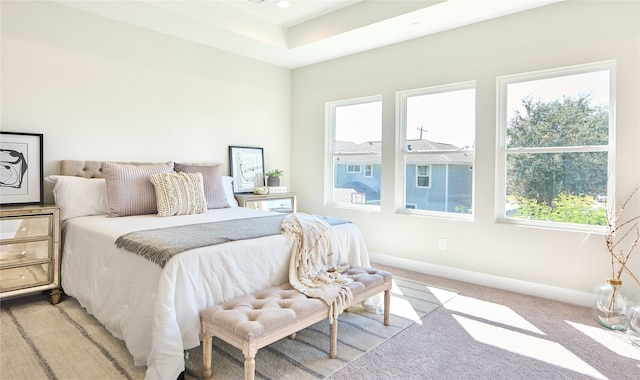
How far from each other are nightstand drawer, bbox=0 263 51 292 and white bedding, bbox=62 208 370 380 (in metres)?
0.16

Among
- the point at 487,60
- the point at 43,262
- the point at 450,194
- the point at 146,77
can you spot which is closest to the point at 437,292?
the point at 450,194

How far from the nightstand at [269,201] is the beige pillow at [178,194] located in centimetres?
90

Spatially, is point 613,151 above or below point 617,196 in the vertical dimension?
above

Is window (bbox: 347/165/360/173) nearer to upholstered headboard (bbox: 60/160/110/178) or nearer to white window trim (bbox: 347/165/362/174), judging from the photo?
white window trim (bbox: 347/165/362/174)

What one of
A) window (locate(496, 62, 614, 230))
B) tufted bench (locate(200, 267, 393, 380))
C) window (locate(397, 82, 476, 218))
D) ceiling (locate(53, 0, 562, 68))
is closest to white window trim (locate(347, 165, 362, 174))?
window (locate(397, 82, 476, 218))

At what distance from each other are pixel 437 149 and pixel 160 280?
10.3 feet

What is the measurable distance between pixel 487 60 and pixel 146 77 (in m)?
3.45

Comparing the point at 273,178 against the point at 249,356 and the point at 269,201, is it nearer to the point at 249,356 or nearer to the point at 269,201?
the point at 269,201

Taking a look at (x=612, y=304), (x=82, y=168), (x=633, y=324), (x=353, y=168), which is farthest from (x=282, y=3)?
(x=633, y=324)

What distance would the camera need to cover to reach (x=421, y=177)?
4090 mm

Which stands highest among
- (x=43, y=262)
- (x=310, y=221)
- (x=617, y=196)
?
(x=617, y=196)

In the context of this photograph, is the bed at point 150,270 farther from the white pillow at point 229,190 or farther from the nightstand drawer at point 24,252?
the white pillow at point 229,190

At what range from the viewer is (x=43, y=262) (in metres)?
2.84

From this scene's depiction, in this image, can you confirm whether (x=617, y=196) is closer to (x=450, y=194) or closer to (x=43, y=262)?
(x=450, y=194)
